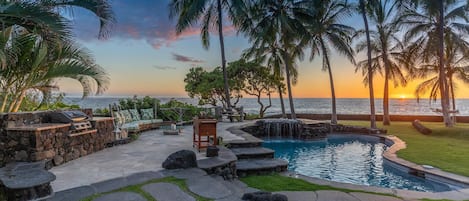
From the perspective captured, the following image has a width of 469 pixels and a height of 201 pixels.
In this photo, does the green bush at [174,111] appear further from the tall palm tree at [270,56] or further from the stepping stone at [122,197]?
the stepping stone at [122,197]

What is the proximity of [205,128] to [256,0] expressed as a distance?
1028cm

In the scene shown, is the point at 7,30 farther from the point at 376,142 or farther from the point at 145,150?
the point at 376,142

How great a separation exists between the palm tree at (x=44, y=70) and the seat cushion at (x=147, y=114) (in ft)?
14.3

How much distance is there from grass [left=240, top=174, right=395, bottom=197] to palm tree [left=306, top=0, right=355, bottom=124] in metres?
10.4

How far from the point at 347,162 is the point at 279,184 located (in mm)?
3560

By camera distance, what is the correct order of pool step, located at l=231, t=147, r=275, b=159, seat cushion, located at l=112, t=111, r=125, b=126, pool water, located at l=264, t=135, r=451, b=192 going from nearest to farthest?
pool water, located at l=264, t=135, r=451, b=192 → pool step, located at l=231, t=147, r=275, b=159 → seat cushion, located at l=112, t=111, r=125, b=126

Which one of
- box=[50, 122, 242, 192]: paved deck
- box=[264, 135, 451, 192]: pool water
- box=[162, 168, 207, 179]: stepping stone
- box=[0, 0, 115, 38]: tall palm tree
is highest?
box=[0, 0, 115, 38]: tall palm tree

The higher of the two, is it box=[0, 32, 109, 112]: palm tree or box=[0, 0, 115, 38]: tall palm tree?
box=[0, 0, 115, 38]: tall palm tree

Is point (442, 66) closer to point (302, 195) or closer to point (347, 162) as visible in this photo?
point (347, 162)

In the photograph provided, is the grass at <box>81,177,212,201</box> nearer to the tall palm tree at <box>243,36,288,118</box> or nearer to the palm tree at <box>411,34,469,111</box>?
the tall palm tree at <box>243,36,288,118</box>

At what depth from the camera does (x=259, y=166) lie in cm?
608

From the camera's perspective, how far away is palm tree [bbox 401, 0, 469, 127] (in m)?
13.1

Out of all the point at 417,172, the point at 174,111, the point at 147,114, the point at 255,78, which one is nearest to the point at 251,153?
the point at 417,172

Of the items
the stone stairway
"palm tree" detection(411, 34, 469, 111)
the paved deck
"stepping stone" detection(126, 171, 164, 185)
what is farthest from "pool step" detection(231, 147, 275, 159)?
"palm tree" detection(411, 34, 469, 111)
